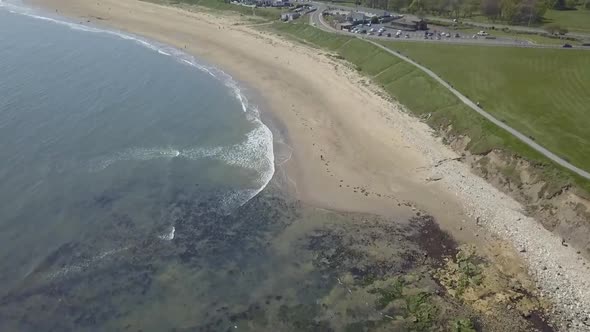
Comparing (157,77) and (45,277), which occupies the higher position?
(157,77)

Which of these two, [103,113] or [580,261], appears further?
[103,113]

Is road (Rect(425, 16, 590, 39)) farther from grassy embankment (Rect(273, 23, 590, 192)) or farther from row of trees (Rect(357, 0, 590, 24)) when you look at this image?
grassy embankment (Rect(273, 23, 590, 192))

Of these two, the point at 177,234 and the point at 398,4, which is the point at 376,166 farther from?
the point at 398,4

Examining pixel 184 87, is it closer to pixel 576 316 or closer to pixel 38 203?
pixel 38 203

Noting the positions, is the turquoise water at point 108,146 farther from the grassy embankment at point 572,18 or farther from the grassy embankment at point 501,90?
the grassy embankment at point 572,18

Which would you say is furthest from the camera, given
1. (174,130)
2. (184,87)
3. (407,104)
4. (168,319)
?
(184,87)

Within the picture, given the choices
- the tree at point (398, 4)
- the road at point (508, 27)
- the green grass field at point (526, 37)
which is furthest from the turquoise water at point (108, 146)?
the tree at point (398, 4)

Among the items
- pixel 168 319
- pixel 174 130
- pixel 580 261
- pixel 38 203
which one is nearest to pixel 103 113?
pixel 174 130
